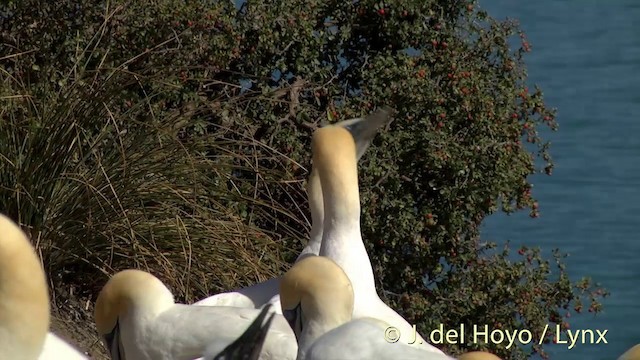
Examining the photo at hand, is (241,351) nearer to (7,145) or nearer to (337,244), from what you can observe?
(337,244)

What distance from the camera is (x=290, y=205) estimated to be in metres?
7.17

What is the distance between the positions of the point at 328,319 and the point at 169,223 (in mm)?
2252

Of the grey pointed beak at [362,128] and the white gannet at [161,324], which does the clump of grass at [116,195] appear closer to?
the grey pointed beak at [362,128]

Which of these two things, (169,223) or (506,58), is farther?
(506,58)

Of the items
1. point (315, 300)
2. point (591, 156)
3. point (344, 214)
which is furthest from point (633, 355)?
point (591, 156)

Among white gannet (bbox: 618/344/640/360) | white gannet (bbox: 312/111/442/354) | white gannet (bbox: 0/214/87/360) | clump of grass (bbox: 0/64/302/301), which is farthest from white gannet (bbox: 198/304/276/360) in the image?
clump of grass (bbox: 0/64/302/301)

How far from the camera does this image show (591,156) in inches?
595

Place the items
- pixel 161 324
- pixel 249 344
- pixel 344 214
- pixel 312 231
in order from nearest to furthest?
pixel 249 344 < pixel 161 324 < pixel 344 214 < pixel 312 231

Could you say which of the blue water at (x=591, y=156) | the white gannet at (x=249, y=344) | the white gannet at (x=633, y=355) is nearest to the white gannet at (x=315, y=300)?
the white gannet at (x=249, y=344)

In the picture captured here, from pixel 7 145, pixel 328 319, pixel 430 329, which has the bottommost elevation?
pixel 430 329

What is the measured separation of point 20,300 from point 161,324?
0.84 meters

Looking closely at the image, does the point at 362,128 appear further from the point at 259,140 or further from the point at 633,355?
the point at 633,355

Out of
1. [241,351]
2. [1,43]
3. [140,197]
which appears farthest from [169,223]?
[241,351]

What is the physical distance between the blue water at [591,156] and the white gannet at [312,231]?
190 inches
